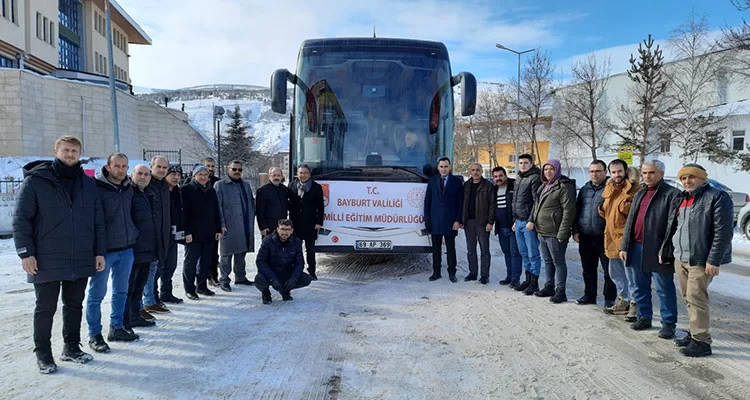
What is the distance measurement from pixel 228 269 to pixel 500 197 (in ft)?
13.8

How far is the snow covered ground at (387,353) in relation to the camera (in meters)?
3.75

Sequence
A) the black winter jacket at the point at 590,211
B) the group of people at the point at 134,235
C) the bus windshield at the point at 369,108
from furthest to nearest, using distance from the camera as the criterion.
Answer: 1. the bus windshield at the point at 369,108
2. the black winter jacket at the point at 590,211
3. the group of people at the point at 134,235

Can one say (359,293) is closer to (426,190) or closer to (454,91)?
(426,190)

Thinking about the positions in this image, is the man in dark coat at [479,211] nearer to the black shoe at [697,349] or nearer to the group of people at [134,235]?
the group of people at [134,235]

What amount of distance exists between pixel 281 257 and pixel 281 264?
0.09 meters

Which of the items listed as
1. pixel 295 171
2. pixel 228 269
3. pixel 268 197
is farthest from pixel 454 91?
pixel 228 269

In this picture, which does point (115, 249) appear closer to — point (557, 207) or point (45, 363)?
point (45, 363)

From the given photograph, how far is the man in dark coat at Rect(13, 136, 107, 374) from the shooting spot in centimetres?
383

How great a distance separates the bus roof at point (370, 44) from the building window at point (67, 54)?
36.9m

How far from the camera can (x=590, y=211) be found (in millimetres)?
5965

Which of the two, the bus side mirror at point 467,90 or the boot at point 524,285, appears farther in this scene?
the bus side mirror at point 467,90

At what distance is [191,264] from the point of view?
6.53 m

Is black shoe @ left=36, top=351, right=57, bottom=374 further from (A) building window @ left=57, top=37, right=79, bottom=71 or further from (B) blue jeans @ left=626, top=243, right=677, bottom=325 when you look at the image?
(A) building window @ left=57, top=37, right=79, bottom=71

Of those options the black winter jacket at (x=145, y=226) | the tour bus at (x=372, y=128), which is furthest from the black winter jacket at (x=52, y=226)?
the tour bus at (x=372, y=128)
